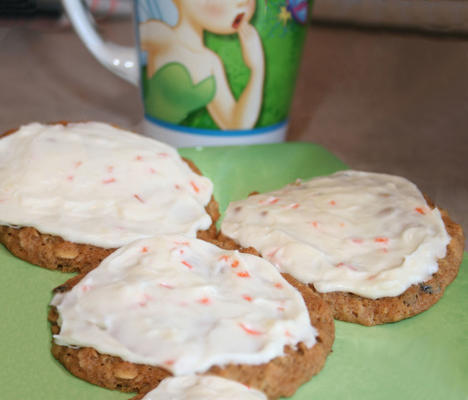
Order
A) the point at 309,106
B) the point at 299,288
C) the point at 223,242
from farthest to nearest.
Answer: the point at 309,106
the point at 223,242
the point at 299,288

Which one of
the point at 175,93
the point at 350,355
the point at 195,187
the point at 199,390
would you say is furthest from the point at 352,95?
the point at 199,390

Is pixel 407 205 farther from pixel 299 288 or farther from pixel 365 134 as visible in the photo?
pixel 365 134

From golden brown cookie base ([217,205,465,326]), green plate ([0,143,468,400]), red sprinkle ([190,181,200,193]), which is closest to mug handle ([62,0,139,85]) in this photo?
red sprinkle ([190,181,200,193])

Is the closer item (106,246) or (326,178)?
(106,246)

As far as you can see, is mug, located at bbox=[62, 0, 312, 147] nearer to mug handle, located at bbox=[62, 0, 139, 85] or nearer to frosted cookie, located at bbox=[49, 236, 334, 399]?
mug handle, located at bbox=[62, 0, 139, 85]

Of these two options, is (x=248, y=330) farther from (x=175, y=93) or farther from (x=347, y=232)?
(x=175, y=93)

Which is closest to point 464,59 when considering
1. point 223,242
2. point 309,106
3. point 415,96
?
point 415,96
